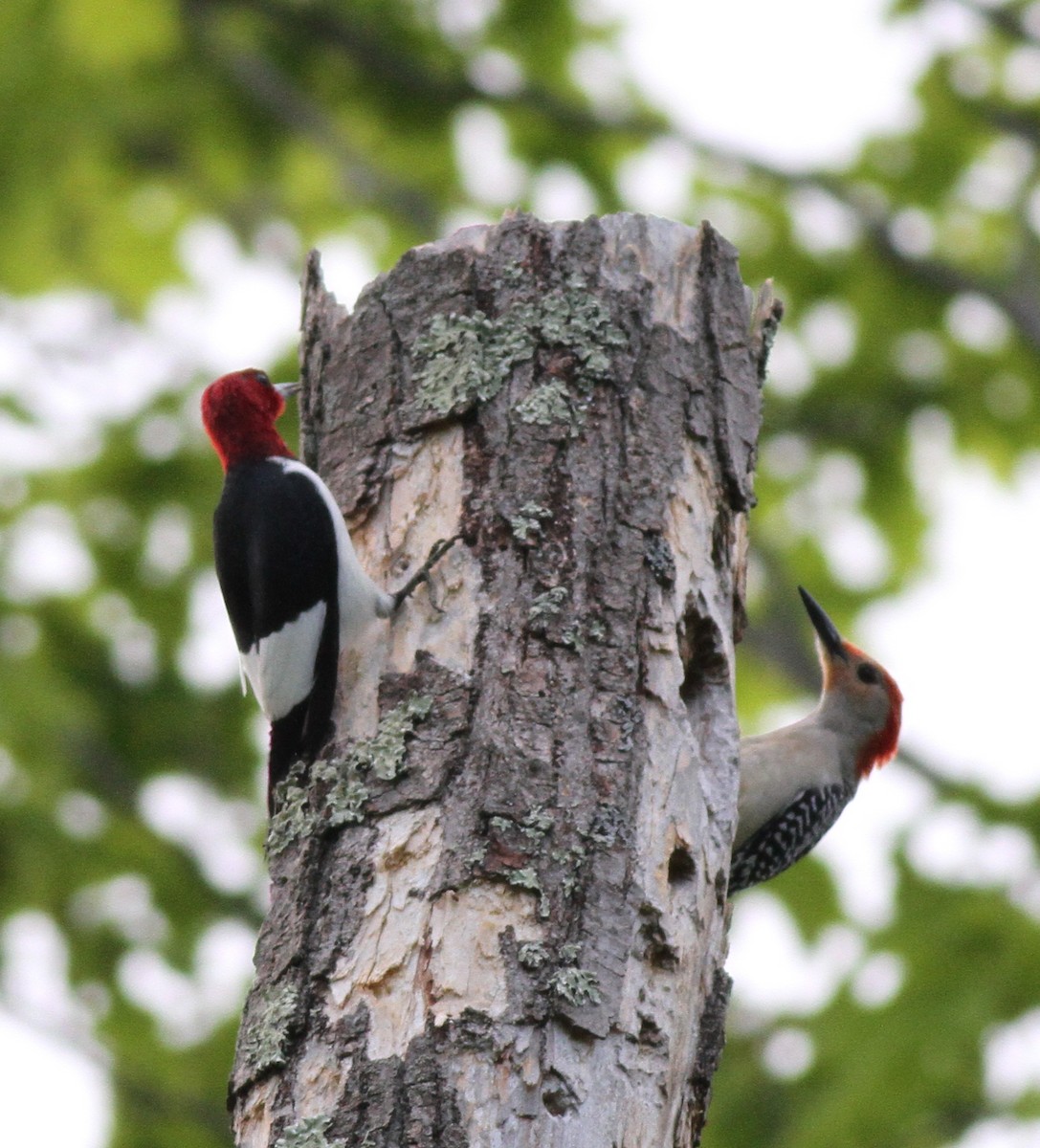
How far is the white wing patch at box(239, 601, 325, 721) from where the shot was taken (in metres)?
3.52

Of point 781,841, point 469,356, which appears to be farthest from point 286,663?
point 781,841

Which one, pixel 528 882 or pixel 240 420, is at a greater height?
pixel 240 420

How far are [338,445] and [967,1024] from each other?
130 inches

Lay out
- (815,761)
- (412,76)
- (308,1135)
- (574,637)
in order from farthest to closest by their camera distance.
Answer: (412,76) → (815,761) → (574,637) → (308,1135)

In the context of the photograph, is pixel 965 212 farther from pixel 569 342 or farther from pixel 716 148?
pixel 569 342

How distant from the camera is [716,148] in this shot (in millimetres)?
8945

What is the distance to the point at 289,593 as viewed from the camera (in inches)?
152

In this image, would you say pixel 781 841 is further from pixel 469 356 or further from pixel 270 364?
pixel 270 364

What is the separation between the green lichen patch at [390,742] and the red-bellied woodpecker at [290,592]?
0.19 metres

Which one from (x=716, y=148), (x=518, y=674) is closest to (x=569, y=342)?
(x=518, y=674)

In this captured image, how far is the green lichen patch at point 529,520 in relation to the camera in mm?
3213

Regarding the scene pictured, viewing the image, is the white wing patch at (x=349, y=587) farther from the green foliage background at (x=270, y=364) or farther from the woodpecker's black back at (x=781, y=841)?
the green foliage background at (x=270, y=364)

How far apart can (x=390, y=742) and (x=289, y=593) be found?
0.92m

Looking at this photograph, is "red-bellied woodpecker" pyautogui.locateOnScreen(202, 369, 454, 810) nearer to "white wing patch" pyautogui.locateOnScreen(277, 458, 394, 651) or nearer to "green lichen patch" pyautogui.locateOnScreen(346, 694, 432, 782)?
"white wing patch" pyautogui.locateOnScreen(277, 458, 394, 651)
